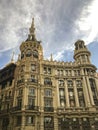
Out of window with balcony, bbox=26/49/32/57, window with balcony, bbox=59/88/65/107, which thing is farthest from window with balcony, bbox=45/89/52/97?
window with balcony, bbox=26/49/32/57

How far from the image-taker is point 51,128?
37.7 meters

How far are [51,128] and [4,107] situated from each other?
51.5 ft

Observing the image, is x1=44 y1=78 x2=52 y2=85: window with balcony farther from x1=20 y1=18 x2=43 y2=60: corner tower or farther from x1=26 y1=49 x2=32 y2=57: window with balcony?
x1=26 y1=49 x2=32 y2=57: window with balcony

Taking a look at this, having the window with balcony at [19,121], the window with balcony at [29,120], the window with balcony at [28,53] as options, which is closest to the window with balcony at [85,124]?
the window with balcony at [29,120]

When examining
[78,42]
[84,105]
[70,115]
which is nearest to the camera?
[70,115]

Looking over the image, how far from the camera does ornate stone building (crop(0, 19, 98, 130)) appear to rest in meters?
38.0

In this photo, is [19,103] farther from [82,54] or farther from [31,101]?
[82,54]

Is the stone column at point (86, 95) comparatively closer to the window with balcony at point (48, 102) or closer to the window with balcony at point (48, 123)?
the window with balcony at point (48, 102)

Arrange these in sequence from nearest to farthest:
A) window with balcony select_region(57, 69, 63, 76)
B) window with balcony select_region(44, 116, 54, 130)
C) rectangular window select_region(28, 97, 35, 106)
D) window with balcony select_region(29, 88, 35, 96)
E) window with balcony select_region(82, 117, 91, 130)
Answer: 1. window with balcony select_region(44, 116, 54, 130)
2. window with balcony select_region(82, 117, 91, 130)
3. rectangular window select_region(28, 97, 35, 106)
4. window with balcony select_region(29, 88, 35, 96)
5. window with balcony select_region(57, 69, 63, 76)

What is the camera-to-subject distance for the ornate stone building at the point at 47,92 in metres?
38.0

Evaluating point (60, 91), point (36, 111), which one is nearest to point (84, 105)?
point (60, 91)

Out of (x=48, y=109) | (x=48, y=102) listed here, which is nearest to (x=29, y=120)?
(x=48, y=109)

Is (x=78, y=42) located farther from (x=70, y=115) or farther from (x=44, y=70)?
(x=70, y=115)

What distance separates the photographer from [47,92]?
143 feet
